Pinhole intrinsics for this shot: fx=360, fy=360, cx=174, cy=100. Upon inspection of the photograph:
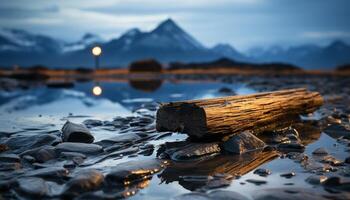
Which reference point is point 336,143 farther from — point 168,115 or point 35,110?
point 35,110

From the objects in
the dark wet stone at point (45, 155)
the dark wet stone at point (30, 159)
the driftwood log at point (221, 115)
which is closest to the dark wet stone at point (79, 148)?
the dark wet stone at point (45, 155)

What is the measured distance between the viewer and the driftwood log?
21.8 ft

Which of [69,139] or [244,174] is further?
[69,139]

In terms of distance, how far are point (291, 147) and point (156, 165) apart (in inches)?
114

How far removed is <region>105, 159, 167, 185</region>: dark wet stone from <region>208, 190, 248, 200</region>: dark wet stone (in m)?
1.15

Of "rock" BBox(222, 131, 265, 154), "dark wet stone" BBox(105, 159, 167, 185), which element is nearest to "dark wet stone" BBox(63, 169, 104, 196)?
"dark wet stone" BBox(105, 159, 167, 185)

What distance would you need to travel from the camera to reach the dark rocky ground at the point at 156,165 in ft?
14.7

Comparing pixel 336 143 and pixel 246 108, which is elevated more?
pixel 246 108

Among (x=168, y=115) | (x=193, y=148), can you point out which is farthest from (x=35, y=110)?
(x=193, y=148)

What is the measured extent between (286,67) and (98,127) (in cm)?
5446

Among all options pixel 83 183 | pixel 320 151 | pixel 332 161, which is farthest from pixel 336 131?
pixel 83 183

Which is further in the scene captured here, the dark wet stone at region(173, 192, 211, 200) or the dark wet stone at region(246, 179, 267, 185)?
the dark wet stone at region(246, 179, 267, 185)

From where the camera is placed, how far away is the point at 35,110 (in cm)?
1305

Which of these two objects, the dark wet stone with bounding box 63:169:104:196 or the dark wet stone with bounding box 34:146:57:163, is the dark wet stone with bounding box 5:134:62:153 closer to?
the dark wet stone with bounding box 34:146:57:163
